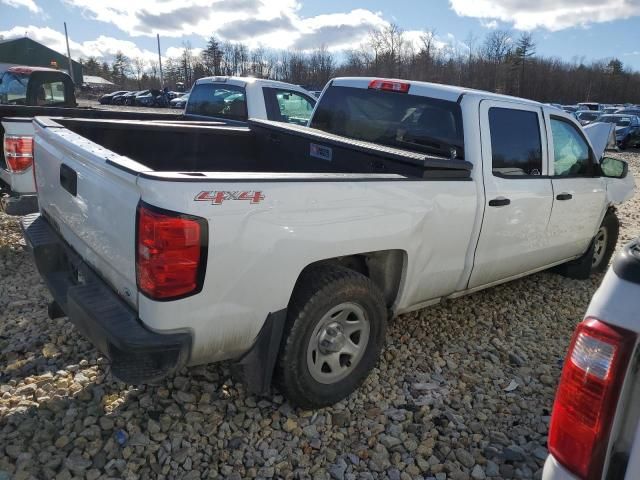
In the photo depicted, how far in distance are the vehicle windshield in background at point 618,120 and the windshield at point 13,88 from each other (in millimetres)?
24733

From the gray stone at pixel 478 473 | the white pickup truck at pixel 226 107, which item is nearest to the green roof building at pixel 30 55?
the white pickup truck at pixel 226 107

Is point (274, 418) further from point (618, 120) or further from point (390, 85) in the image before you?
point (618, 120)

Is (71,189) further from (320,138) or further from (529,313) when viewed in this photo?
(529,313)

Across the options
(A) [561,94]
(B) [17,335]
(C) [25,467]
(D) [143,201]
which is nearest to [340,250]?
(D) [143,201]

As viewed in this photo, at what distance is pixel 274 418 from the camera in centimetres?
290

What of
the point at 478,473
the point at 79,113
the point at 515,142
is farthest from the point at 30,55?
the point at 478,473

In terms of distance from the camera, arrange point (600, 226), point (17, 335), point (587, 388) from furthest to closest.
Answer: point (600, 226)
point (17, 335)
point (587, 388)

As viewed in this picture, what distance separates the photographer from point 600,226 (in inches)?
207

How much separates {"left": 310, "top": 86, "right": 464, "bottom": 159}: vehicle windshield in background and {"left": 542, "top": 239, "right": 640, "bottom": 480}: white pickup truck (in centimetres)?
226

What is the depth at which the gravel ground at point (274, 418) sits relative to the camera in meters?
2.57

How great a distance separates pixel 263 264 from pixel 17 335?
7.96 feet

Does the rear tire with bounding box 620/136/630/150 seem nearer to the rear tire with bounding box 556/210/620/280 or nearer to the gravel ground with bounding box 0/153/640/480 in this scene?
the rear tire with bounding box 556/210/620/280

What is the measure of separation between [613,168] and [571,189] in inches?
26.0

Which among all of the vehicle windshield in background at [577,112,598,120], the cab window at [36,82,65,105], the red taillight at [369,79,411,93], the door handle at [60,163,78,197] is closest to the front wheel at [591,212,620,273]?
the red taillight at [369,79,411,93]
